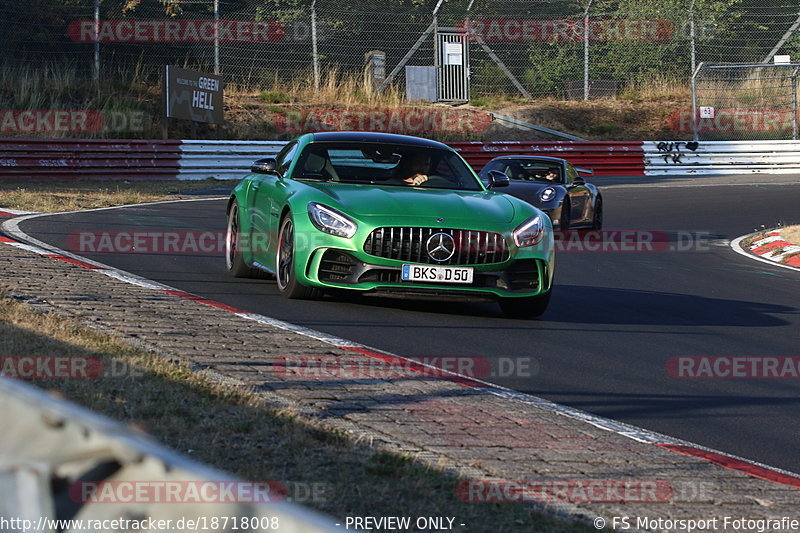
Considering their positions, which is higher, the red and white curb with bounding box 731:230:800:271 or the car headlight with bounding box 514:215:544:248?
the car headlight with bounding box 514:215:544:248

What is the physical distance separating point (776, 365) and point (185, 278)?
5.02 meters

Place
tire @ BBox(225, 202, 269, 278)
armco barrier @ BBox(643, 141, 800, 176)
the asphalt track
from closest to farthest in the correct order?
the asphalt track → tire @ BBox(225, 202, 269, 278) → armco barrier @ BBox(643, 141, 800, 176)

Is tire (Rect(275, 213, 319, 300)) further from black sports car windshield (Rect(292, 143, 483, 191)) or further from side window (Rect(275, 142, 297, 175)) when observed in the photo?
side window (Rect(275, 142, 297, 175))

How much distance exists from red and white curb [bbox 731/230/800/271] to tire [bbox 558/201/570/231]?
2397 millimetres

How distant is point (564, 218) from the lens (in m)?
16.9

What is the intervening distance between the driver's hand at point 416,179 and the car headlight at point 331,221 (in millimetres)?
1195

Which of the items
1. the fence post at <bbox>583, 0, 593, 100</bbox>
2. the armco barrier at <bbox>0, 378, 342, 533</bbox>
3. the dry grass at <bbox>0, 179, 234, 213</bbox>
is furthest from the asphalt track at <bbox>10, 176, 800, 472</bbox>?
the fence post at <bbox>583, 0, 593, 100</bbox>

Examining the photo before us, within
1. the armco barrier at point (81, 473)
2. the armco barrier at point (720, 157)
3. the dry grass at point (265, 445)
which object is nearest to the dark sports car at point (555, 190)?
the dry grass at point (265, 445)

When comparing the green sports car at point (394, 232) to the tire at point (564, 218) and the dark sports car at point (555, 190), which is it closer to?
the dark sports car at point (555, 190)

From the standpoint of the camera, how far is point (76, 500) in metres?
1.80

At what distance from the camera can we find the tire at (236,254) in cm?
1027

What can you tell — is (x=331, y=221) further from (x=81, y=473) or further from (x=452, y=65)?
(x=452, y=65)

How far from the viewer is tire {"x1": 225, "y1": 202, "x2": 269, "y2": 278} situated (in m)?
10.3

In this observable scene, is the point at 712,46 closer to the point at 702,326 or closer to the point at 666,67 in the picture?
the point at 666,67
